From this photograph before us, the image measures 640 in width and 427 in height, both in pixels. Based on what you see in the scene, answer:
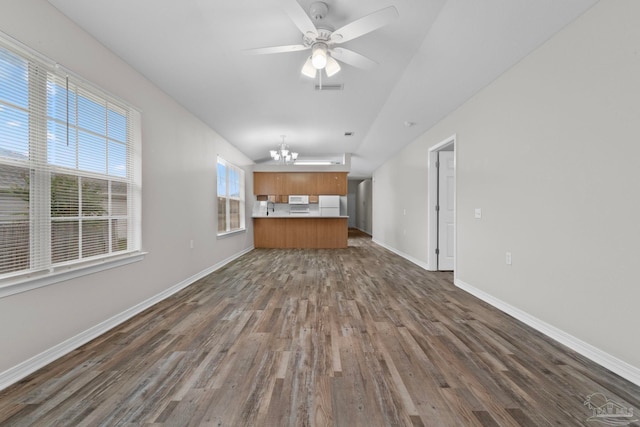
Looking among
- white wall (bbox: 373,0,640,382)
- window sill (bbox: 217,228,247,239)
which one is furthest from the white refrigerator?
white wall (bbox: 373,0,640,382)

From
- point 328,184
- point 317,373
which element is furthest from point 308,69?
point 328,184

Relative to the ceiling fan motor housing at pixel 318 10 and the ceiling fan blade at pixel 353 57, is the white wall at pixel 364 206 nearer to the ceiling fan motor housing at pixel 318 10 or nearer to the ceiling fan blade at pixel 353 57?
the ceiling fan blade at pixel 353 57

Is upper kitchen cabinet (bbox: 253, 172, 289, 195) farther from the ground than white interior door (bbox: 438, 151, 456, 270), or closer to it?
farther from the ground

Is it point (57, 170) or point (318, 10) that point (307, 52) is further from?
point (57, 170)

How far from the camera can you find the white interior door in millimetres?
4938

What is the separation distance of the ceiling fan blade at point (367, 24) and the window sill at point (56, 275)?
2.75m

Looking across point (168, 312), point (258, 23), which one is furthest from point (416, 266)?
point (258, 23)

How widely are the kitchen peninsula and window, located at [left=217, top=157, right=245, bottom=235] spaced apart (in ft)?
3.43

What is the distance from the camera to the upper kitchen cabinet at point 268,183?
8.14 metres

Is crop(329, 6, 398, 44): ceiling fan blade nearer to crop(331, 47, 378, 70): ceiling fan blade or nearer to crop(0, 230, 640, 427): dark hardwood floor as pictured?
crop(331, 47, 378, 70): ceiling fan blade

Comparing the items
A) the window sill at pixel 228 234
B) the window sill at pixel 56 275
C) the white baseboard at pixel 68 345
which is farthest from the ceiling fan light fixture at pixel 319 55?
the window sill at pixel 228 234

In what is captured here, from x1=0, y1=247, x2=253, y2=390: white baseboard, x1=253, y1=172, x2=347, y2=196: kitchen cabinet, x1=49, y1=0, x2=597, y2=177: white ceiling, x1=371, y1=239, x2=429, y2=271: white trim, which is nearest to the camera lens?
x1=0, y1=247, x2=253, y2=390: white baseboard

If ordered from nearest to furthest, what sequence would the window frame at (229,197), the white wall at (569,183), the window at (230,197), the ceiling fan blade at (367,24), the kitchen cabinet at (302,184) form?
1. the white wall at (569,183)
2. the ceiling fan blade at (367,24)
3. the window frame at (229,197)
4. the window at (230,197)
5. the kitchen cabinet at (302,184)

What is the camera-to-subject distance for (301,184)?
8195 millimetres
